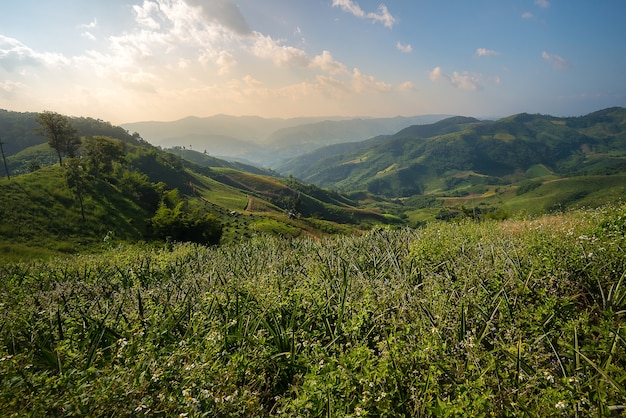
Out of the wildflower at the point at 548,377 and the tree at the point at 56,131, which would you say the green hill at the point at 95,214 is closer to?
the tree at the point at 56,131

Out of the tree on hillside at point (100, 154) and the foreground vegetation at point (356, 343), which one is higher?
the tree on hillside at point (100, 154)

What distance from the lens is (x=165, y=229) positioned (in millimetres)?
65188

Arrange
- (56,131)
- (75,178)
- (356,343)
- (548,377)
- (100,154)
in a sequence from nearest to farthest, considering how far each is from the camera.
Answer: (548,377) < (356,343) < (75,178) < (56,131) < (100,154)

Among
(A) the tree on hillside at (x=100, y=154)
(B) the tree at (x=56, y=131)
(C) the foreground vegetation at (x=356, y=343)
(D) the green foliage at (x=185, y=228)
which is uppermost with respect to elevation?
(B) the tree at (x=56, y=131)

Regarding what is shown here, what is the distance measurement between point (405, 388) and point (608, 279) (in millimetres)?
4533

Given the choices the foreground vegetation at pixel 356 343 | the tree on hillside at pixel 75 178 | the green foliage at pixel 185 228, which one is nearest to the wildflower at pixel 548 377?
the foreground vegetation at pixel 356 343

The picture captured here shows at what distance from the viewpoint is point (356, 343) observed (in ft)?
13.8

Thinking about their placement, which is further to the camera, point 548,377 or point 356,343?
point 356,343

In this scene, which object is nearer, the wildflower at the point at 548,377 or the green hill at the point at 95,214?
the wildflower at the point at 548,377

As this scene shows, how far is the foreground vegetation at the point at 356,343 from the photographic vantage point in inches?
127

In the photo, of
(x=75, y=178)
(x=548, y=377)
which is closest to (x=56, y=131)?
(x=75, y=178)

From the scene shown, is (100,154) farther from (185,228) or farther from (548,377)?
(548,377)

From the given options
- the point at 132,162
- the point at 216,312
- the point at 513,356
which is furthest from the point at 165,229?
the point at 132,162

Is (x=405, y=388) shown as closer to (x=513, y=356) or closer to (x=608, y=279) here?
(x=513, y=356)
